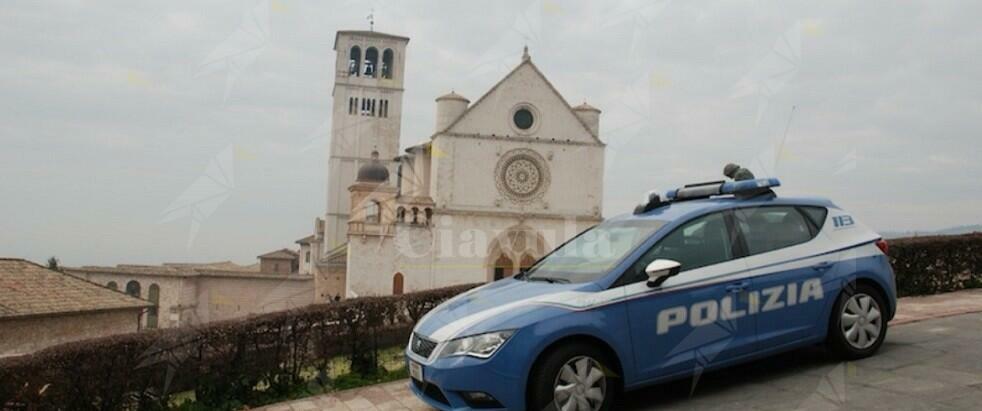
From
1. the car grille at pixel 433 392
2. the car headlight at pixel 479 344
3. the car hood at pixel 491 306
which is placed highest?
the car hood at pixel 491 306

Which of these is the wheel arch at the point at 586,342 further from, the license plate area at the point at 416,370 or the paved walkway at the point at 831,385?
the license plate area at the point at 416,370

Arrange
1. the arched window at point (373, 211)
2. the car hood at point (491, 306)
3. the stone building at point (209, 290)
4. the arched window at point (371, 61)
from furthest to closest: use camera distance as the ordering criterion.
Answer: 1. the arched window at point (371, 61)
2. the stone building at point (209, 290)
3. the arched window at point (373, 211)
4. the car hood at point (491, 306)

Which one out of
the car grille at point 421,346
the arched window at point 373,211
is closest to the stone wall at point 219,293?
the arched window at point 373,211

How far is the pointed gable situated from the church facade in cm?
5

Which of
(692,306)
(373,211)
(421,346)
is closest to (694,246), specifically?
(692,306)

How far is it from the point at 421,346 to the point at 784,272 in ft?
9.54

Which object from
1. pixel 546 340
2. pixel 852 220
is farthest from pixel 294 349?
pixel 852 220

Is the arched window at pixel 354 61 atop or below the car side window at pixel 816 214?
atop

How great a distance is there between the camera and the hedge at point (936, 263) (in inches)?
401

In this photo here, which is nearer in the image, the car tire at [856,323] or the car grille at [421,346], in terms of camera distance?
the car grille at [421,346]

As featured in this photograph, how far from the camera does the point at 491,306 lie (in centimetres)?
495

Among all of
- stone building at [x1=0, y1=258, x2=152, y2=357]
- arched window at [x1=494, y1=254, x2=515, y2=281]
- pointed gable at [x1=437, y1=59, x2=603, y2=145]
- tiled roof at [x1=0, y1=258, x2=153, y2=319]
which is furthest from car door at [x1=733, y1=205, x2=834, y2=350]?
pointed gable at [x1=437, y1=59, x2=603, y2=145]

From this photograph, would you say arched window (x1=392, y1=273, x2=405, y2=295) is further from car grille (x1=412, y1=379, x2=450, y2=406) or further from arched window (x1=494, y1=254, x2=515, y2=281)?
car grille (x1=412, y1=379, x2=450, y2=406)

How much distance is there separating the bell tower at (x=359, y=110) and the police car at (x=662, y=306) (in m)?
44.6
